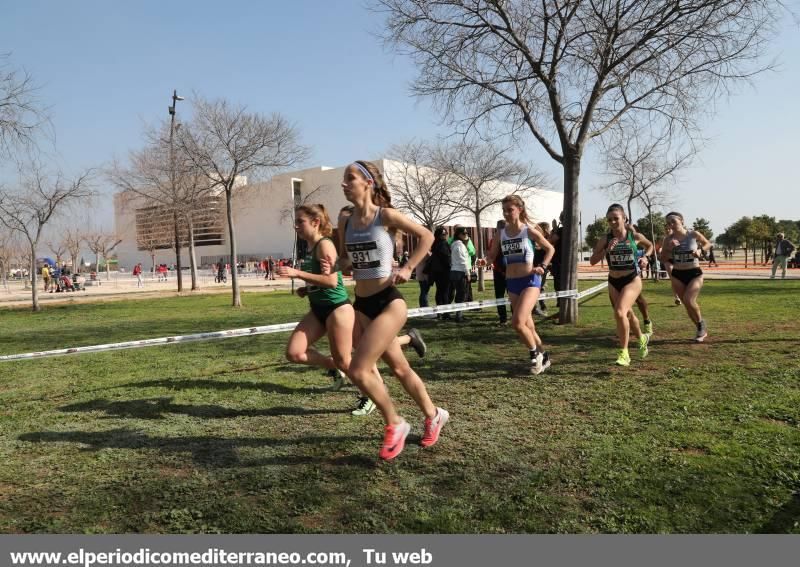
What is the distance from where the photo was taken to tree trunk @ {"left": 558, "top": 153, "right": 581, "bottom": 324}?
10484 mm

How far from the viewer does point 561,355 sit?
24.4 ft

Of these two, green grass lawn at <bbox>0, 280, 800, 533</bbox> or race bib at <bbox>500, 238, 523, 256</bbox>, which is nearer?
green grass lawn at <bbox>0, 280, 800, 533</bbox>

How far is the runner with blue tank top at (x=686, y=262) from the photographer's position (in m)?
7.93

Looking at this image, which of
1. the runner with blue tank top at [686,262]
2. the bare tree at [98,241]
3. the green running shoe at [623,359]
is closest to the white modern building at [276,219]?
the bare tree at [98,241]

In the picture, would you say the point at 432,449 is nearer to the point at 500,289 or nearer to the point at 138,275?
the point at 500,289

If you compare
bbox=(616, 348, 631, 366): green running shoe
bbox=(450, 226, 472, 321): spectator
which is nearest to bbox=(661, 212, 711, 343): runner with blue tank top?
bbox=(616, 348, 631, 366): green running shoe

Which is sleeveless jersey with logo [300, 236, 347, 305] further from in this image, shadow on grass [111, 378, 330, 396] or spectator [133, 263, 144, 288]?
spectator [133, 263, 144, 288]

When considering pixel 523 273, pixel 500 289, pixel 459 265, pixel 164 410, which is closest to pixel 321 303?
pixel 164 410

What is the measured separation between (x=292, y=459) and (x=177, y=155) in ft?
62.9

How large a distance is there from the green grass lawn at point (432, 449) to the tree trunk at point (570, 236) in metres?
2.69

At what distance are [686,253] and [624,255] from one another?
1.96m

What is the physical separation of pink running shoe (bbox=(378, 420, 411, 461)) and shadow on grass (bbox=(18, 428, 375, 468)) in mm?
114
